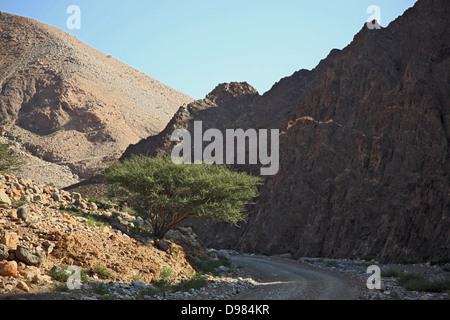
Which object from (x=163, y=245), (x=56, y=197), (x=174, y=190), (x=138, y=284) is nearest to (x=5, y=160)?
(x=56, y=197)

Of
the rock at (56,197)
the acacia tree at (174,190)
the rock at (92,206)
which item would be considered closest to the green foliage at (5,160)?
the rock at (56,197)

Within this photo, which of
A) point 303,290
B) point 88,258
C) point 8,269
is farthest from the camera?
point 303,290

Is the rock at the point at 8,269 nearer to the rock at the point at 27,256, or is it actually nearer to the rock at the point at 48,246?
the rock at the point at 27,256

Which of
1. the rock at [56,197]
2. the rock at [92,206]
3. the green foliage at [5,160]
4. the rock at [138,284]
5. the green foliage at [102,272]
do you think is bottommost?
the rock at [138,284]

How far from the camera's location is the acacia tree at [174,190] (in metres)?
21.4

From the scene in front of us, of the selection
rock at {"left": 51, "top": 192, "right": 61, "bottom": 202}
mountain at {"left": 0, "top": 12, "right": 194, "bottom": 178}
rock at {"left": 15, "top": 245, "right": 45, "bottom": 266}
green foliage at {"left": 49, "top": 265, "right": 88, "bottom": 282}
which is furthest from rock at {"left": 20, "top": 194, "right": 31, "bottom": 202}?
mountain at {"left": 0, "top": 12, "right": 194, "bottom": 178}

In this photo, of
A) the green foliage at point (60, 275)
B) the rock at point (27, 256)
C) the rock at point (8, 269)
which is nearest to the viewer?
the rock at point (8, 269)

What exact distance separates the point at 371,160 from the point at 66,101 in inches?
3350

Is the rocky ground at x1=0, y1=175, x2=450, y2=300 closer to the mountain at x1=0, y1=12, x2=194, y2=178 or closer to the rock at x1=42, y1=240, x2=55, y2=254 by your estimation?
the rock at x1=42, y1=240, x2=55, y2=254

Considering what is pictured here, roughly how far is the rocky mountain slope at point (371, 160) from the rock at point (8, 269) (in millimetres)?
25501

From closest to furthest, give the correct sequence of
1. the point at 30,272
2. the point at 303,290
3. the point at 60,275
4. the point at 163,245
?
1. the point at 30,272
2. the point at 60,275
3. the point at 303,290
4. the point at 163,245

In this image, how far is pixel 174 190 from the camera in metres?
22.0

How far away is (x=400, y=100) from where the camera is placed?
127ft

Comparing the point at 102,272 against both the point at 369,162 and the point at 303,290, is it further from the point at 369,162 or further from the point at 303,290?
the point at 369,162
